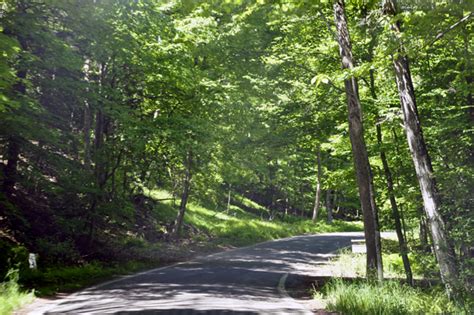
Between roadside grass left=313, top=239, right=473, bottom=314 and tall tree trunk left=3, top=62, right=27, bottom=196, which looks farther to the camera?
tall tree trunk left=3, top=62, right=27, bottom=196

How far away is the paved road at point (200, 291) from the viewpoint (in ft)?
27.7

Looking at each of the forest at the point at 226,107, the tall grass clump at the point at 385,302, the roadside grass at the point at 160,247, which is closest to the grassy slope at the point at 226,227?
the roadside grass at the point at 160,247

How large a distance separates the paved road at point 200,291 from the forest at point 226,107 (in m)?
2.65

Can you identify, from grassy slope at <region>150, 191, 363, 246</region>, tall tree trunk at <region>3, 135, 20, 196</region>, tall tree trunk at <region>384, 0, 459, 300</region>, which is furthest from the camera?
grassy slope at <region>150, 191, 363, 246</region>

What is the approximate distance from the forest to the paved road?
8.69 feet

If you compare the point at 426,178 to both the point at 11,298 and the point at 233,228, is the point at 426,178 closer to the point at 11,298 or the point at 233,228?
the point at 11,298

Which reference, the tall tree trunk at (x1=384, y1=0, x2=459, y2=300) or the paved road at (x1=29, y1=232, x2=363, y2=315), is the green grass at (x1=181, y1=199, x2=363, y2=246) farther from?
the tall tree trunk at (x1=384, y1=0, x2=459, y2=300)

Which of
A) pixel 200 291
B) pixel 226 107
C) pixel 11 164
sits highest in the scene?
pixel 226 107

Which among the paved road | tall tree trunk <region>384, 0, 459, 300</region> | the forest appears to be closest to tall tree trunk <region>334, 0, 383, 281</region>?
the forest

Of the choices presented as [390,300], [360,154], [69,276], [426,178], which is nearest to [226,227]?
[69,276]

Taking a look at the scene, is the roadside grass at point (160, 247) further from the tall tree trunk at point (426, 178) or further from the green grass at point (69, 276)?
the tall tree trunk at point (426, 178)

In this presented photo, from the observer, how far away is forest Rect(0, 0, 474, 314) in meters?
8.73

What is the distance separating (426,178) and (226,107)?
580 inches

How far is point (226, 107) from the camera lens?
22.2m
